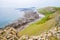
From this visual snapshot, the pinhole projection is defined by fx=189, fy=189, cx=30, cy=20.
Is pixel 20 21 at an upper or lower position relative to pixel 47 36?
lower

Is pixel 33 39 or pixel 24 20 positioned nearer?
pixel 33 39

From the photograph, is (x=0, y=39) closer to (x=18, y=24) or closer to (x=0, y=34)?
(x=0, y=34)

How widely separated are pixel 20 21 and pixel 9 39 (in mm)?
14198

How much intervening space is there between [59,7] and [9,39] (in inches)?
962

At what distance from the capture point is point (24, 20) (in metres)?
27.2

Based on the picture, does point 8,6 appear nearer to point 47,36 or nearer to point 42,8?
point 42,8

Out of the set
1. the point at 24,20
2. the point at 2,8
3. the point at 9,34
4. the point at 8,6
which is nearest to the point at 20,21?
the point at 24,20

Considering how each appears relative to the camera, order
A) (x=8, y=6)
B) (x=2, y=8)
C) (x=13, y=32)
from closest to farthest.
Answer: (x=13, y=32) → (x=2, y=8) → (x=8, y=6)

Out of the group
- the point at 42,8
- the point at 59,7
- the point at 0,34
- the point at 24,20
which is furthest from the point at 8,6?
the point at 0,34

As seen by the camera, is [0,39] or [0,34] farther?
[0,34]

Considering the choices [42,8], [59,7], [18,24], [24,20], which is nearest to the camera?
[18,24]

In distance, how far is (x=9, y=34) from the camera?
12.9 meters

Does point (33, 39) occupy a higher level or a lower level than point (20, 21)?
higher

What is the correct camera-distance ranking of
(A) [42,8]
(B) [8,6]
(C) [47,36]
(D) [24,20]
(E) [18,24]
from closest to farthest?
(C) [47,36] → (E) [18,24] → (D) [24,20] → (A) [42,8] → (B) [8,6]
